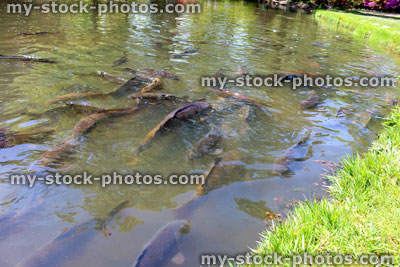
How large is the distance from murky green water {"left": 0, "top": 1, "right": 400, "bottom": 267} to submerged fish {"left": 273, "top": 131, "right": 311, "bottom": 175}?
0.12 metres

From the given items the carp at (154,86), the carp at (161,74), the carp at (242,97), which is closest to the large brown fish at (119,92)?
the carp at (154,86)

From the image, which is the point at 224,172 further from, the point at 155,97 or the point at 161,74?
the point at 161,74

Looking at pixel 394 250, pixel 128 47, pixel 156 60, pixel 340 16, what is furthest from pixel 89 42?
pixel 340 16

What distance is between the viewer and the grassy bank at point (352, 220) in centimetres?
284

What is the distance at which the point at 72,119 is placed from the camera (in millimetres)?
5777

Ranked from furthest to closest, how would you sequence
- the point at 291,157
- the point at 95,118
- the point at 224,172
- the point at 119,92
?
the point at 119,92
the point at 95,118
the point at 291,157
the point at 224,172

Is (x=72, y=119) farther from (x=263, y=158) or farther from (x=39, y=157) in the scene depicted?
(x=263, y=158)

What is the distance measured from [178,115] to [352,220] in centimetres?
357

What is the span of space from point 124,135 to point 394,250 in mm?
4197

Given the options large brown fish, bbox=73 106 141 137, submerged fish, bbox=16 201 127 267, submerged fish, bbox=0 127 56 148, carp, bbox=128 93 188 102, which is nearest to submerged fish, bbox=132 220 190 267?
submerged fish, bbox=16 201 127 267

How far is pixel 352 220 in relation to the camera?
124 inches

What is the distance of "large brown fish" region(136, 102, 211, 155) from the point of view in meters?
5.25

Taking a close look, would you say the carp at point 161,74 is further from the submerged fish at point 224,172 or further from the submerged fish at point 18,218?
the submerged fish at point 18,218

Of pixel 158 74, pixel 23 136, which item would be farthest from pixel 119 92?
pixel 23 136
